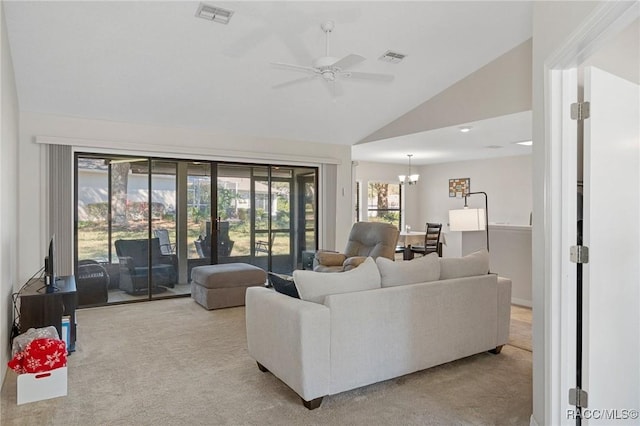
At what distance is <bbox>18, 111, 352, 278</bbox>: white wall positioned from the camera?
15.6 ft

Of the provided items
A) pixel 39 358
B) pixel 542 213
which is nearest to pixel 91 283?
pixel 39 358

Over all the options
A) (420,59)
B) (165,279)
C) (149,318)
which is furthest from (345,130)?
(149,318)

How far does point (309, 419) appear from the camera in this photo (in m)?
2.48

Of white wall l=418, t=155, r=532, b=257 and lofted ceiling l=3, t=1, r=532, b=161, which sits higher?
lofted ceiling l=3, t=1, r=532, b=161

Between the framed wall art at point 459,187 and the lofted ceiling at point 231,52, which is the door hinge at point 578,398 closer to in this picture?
the lofted ceiling at point 231,52

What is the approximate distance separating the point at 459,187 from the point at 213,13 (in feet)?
24.4

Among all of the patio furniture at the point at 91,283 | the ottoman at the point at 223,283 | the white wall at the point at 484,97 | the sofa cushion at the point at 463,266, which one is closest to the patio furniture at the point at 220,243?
the ottoman at the point at 223,283

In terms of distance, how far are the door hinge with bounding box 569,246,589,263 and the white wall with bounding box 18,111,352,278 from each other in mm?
4831

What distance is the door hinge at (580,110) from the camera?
2084mm

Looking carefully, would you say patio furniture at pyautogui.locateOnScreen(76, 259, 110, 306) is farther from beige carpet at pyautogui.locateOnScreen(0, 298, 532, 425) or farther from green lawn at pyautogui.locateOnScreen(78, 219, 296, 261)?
beige carpet at pyautogui.locateOnScreen(0, 298, 532, 425)

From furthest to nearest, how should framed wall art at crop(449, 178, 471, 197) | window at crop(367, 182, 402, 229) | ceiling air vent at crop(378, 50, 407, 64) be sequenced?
window at crop(367, 182, 402, 229) → framed wall art at crop(449, 178, 471, 197) → ceiling air vent at crop(378, 50, 407, 64)

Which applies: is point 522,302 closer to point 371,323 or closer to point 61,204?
point 371,323

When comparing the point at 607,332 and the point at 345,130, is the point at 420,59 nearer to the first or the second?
the point at 345,130

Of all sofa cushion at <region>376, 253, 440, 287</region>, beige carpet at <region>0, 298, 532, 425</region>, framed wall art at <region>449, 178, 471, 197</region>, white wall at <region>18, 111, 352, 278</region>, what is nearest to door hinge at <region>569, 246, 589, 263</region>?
beige carpet at <region>0, 298, 532, 425</region>
